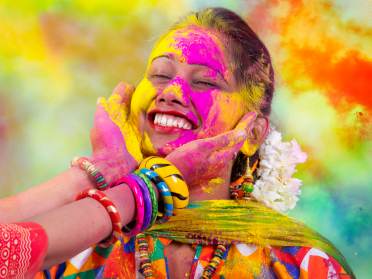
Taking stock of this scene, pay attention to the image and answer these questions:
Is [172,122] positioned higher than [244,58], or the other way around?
[244,58]

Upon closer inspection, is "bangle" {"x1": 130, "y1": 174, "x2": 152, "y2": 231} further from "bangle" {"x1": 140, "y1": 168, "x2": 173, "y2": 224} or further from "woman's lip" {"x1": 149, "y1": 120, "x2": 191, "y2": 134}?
"woman's lip" {"x1": 149, "y1": 120, "x2": 191, "y2": 134}

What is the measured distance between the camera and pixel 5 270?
2.66ft

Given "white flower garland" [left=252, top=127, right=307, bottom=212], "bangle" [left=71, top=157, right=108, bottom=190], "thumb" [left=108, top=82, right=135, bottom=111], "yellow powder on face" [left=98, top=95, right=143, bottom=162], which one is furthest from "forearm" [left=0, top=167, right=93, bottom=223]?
"white flower garland" [left=252, top=127, right=307, bottom=212]

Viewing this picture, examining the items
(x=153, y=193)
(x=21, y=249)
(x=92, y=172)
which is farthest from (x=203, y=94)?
(x=21, y=249)

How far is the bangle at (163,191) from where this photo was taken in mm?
1146

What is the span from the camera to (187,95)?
147cm

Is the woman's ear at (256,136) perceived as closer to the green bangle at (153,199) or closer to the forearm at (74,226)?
the green bangle at (153,199)

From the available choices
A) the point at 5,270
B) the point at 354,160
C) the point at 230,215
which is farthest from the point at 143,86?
the point at 5,270

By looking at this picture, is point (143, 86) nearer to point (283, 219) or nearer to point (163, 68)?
point (163, 68)

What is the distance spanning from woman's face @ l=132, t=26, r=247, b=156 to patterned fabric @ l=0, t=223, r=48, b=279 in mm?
656

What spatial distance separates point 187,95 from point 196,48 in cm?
15

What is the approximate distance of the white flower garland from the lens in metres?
1.56

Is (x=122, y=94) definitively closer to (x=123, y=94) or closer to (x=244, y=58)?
(x=123, y=94)

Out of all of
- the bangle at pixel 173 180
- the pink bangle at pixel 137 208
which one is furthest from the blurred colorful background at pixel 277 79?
the pink bangle at pixel 137 208
